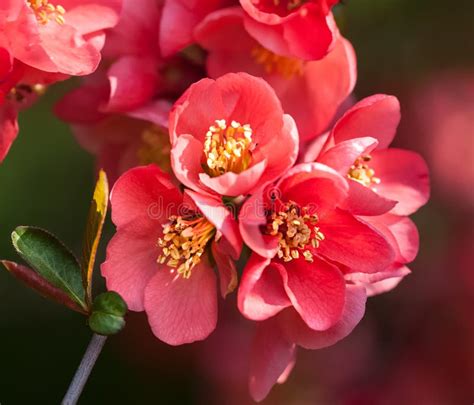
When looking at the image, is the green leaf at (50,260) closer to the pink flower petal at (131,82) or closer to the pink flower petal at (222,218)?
the pink flower petal at (222,218)

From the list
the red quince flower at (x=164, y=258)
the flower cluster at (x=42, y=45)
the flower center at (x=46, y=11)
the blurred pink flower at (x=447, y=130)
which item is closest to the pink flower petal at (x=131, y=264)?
the red quince flower at (x=164, y=258)

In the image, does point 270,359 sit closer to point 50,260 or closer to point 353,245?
point 353,245

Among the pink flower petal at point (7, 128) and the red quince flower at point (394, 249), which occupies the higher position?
the pink flower petal at point (7, 128)

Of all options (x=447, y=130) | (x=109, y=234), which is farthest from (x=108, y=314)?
(x=447, y=130)

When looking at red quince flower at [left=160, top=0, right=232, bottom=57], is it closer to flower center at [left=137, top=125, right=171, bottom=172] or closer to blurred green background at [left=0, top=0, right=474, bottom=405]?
flower center at [left=137, top=125, right=171, bottom=172]

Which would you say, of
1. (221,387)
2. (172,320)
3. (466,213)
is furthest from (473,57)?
(172,320)
